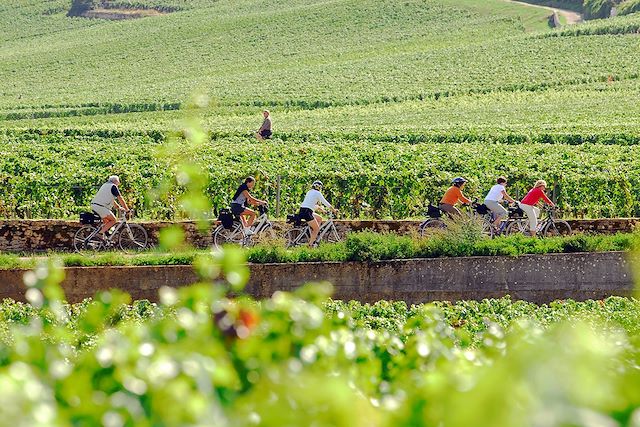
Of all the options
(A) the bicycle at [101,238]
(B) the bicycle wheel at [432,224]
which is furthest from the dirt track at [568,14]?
(A) the bicycle at [101,238]

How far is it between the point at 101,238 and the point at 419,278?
587 centimetres

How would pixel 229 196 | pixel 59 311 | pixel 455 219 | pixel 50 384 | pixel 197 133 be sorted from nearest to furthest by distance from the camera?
pixel 50 384, pixel 197 133, pixel 59 311, pixel 455 219, pixel 229 196

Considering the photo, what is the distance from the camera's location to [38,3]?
414ft

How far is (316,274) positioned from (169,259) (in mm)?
2062

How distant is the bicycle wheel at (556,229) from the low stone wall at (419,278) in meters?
3.50

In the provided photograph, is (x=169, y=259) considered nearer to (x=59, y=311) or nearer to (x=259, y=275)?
(x=259, y=275)

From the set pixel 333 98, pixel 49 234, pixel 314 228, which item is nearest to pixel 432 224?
pixel 314 228

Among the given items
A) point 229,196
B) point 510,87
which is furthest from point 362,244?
point 510,87

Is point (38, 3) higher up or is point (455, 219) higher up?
point (455, 219)

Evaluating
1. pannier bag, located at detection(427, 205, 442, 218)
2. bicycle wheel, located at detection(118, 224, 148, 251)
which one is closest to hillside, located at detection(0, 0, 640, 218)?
bicycle wheel, located at detection(118, 224, 148, 251)

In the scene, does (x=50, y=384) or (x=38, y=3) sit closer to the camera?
(x=50, y=384)

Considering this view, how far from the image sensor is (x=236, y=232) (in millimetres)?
21453

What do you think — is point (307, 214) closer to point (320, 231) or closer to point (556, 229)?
point (320, 231)

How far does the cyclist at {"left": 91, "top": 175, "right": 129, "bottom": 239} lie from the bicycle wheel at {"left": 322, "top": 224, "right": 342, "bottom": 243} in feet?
10.5
